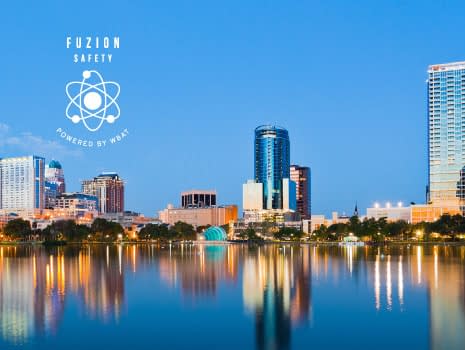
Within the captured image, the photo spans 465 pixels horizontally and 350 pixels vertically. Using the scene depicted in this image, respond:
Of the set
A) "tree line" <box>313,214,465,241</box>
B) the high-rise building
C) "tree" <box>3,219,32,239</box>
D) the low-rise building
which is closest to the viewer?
"tree line" <box>313,214,465,241</box>

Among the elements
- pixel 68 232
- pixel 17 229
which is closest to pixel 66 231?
pixel 68 232

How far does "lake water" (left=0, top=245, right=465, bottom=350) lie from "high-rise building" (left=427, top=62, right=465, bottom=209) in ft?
481

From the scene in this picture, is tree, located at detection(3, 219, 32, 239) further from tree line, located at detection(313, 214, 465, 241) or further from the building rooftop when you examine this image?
the building rooftop

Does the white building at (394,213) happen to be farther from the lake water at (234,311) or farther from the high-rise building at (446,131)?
the lake water at (234,311)

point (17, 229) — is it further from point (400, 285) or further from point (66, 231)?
point (400, 285)

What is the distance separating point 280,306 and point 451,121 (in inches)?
6655

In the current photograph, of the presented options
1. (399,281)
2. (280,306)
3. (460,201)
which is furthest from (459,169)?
(280,306)

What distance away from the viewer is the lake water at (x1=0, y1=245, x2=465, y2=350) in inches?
787

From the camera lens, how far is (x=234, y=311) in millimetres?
25641

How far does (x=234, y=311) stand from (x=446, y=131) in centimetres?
16987

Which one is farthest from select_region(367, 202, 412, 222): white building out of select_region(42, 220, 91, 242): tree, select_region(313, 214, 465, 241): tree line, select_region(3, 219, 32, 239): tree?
select_region(3, 219, 32, 239): tree

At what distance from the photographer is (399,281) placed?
118 ft

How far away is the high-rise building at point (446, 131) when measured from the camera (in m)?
178

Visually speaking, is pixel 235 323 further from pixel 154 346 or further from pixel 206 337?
pixel 154 346
